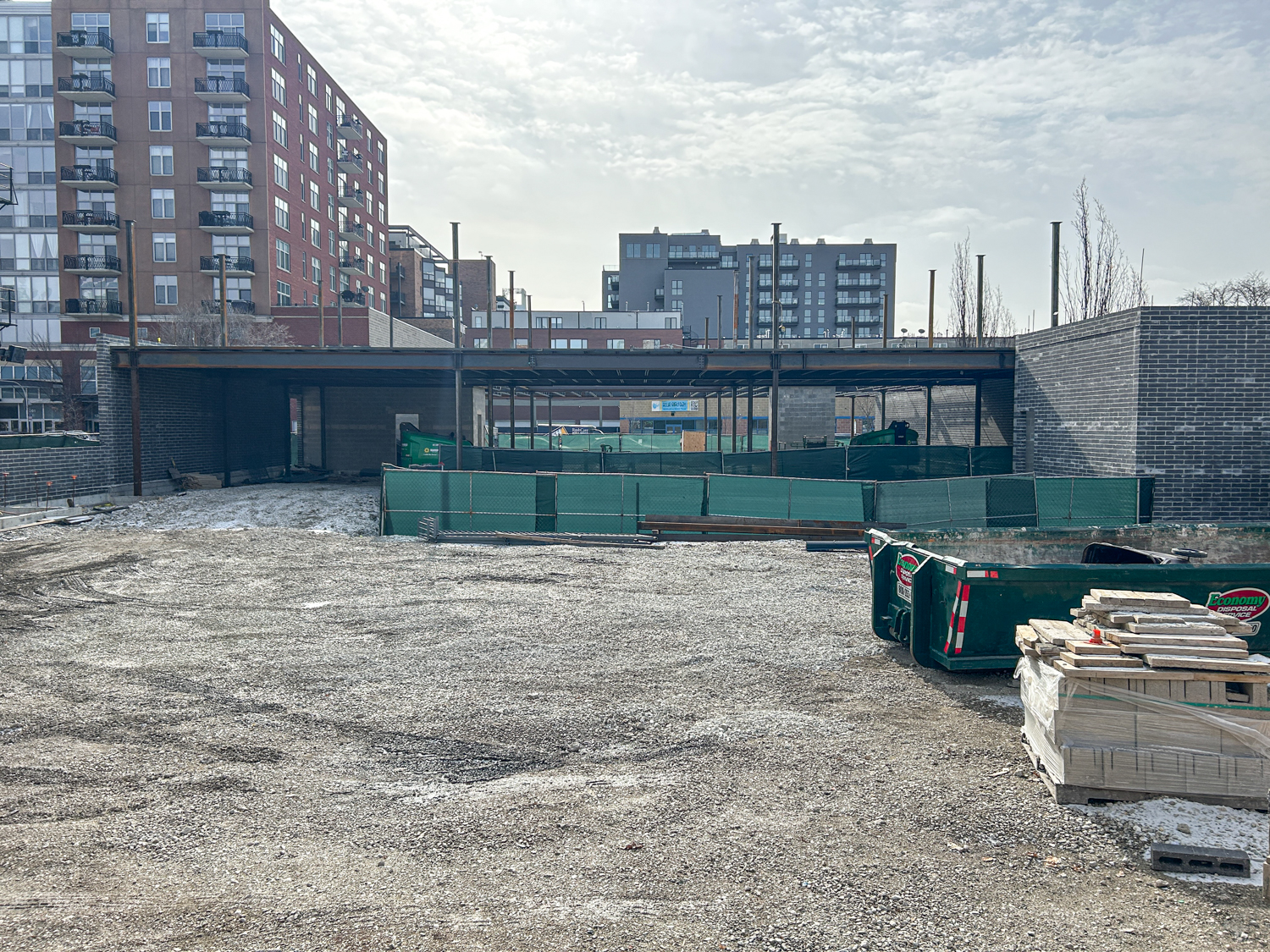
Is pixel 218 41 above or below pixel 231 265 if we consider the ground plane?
above

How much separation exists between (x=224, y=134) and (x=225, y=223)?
6.48m

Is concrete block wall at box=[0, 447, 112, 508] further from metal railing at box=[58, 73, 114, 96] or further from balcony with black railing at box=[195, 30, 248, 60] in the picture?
metal railing at box=[58, 73, 114, 96]

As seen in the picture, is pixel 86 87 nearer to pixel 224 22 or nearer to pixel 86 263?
pixel 224 22

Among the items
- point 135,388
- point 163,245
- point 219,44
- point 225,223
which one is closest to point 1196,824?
point 135,388

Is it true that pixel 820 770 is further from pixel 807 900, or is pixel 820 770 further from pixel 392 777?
pixel 392 777

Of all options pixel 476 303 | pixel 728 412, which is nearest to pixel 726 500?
pixel 728 412

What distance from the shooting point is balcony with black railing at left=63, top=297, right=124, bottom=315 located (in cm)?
6050

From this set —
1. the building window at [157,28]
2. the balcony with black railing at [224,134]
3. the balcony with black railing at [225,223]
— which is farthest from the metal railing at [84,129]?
the balcony with black railing at [225,223]

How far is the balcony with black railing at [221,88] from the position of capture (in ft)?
196

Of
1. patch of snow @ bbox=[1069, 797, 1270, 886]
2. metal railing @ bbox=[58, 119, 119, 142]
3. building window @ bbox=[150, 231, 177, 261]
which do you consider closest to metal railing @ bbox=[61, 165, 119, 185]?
metal railing @ bbox=[58, 119, 119, 142]

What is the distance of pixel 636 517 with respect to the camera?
21.1m

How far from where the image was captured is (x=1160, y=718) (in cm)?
605

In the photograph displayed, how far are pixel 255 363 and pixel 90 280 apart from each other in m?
44.2

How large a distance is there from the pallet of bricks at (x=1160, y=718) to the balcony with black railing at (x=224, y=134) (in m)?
67.8
